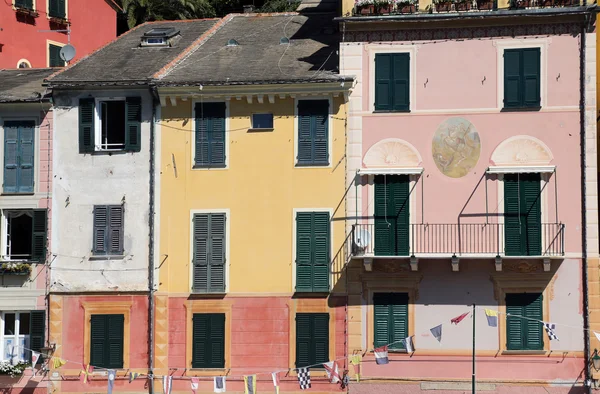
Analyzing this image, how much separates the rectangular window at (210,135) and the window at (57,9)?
15.3 meters

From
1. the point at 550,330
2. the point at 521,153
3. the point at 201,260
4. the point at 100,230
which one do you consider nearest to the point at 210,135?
the point at 201,260

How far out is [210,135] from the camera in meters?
40.2

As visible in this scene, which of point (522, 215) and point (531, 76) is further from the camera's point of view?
point (531, 76)

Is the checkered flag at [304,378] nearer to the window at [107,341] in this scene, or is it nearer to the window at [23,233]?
the window at [107,341]

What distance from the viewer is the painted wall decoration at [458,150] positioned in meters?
39.1

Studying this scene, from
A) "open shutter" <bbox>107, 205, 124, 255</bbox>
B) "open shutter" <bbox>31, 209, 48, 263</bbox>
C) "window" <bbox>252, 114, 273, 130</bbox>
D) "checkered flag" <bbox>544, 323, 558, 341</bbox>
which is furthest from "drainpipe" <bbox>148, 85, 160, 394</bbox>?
"checkered flag" <bbox>544, 323, 558, 341</bbox>

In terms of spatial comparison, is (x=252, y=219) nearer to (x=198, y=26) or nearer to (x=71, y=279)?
(x=71, y=279)

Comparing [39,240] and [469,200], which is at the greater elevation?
Result: [469,200]

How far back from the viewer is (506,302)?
3850 centimetres

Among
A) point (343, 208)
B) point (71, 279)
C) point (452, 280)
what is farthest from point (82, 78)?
point (452, 280)

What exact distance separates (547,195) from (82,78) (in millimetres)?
15071

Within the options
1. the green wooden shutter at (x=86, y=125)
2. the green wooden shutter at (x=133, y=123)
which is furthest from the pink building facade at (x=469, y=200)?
the green wooden shutter at (x=86, y=125)

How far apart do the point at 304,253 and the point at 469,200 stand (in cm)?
530

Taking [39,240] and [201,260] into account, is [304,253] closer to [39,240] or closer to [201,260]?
[201,260]
